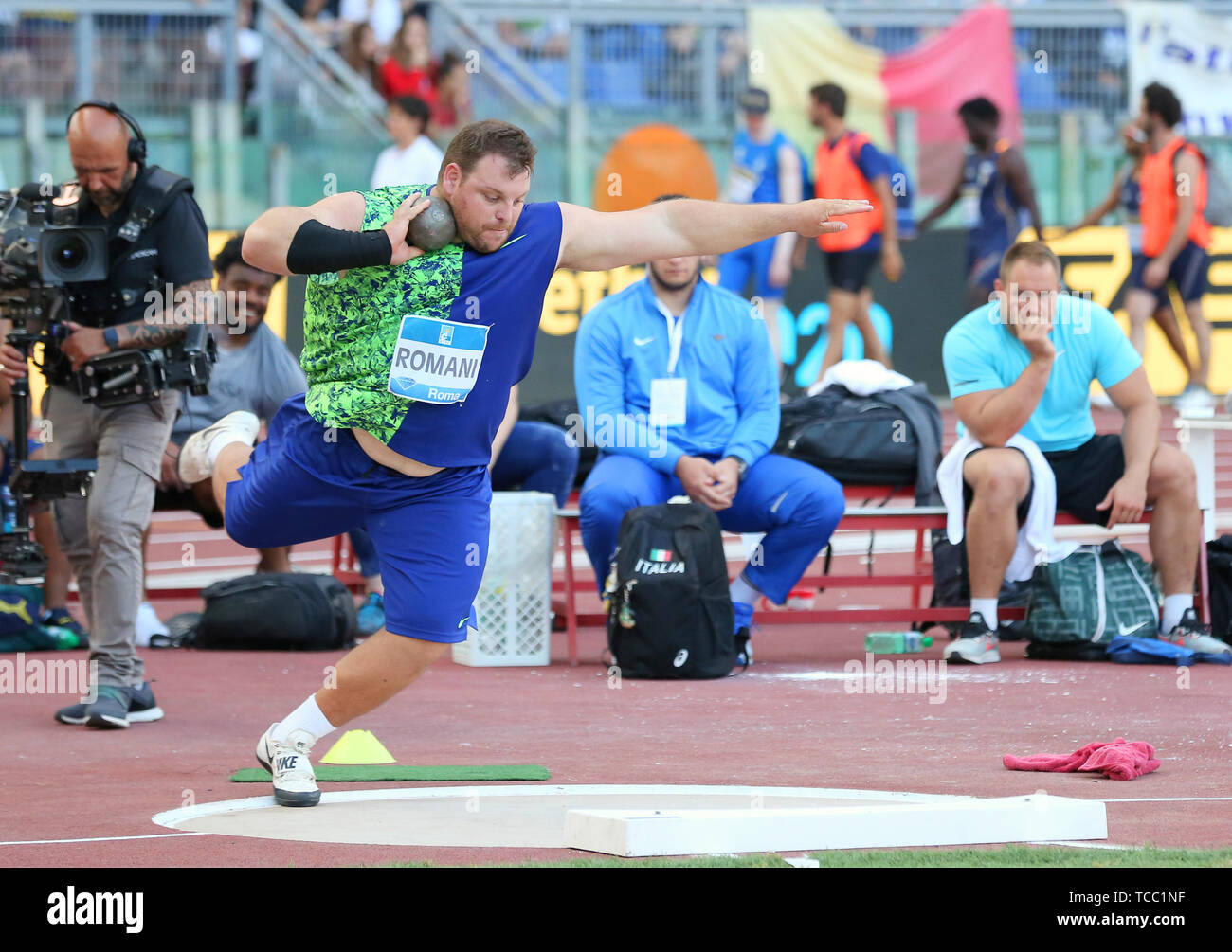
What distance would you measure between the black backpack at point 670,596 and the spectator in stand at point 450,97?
997 cm

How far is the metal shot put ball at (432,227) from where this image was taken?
17.2 feet

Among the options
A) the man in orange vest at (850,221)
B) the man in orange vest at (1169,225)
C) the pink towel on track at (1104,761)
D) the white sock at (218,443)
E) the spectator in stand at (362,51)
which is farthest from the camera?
the spectator in stand at (362,51)

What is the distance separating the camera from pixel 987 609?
8.52 m

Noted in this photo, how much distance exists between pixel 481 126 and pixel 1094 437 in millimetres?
4430

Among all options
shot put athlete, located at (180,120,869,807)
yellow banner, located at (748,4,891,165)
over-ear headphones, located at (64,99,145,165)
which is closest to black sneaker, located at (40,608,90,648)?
over-ear headphones, located at (64,99,145,165)

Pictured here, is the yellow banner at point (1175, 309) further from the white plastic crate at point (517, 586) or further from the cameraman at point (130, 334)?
the cameraman at point (130, 334)

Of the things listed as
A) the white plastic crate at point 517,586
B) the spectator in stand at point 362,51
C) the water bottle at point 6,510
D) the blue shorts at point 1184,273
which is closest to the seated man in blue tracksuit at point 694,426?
the white plastic crate at point 517,586

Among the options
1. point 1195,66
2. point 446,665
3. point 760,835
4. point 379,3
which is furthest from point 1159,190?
point 760,835

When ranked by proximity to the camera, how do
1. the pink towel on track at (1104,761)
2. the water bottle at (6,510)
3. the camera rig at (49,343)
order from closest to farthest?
the pink towel on track at (1104,761)
the camera rig at (49,343)
the water bottle at (6,510)

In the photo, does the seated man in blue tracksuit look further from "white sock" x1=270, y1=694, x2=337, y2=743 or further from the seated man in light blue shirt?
"white sock" x1=270, y1=694, x2=337, y2=743

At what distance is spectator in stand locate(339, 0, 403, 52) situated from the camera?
18.6 meters

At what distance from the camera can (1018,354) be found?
8586mm

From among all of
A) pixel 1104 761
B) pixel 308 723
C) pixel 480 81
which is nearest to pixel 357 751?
pixel 308 723

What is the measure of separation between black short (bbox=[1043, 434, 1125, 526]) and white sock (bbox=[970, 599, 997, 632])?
1.98 ft
